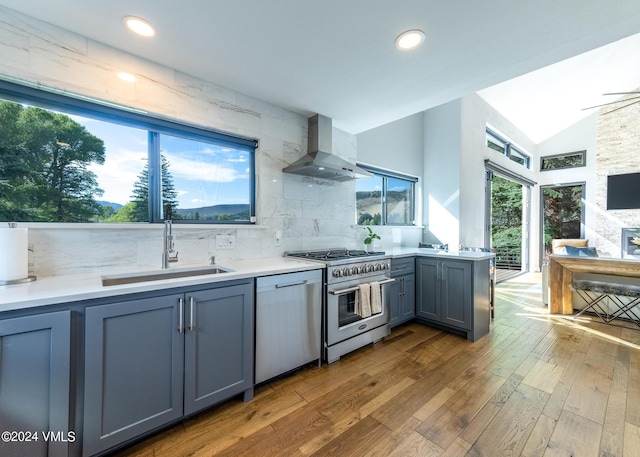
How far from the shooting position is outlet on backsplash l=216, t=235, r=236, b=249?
94.4 inches

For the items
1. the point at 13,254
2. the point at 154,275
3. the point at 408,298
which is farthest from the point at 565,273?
the point at 13,254

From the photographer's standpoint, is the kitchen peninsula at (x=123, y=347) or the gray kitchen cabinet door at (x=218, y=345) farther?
the gray kitchen cabinet door at (x=218, y=345)

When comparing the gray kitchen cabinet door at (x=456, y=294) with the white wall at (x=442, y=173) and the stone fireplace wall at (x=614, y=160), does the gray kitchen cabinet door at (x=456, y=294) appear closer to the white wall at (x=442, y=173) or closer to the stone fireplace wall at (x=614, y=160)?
the white wall at (x=442, y=173)

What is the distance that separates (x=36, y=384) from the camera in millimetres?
1179

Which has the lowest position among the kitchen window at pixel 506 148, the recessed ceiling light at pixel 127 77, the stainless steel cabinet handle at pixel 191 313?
the stainless steel cabinet handle at pixel 191 313

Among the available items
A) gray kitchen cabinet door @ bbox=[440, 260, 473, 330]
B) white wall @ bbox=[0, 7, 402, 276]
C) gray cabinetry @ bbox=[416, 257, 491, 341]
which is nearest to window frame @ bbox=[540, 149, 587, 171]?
gray cabinetry @ bbox=[416, 257, 491, 341]

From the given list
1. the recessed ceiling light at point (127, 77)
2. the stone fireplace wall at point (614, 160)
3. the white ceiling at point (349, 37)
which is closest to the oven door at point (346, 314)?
the white ceiling at point (349, 37)

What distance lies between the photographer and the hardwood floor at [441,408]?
4.96 feet

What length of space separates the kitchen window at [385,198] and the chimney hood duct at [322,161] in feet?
2.71

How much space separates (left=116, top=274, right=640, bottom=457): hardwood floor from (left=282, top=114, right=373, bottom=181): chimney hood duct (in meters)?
1.88

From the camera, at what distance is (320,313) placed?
2355mm

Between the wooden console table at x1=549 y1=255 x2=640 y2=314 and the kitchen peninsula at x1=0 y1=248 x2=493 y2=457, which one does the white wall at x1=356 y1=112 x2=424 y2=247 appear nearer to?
the wooden console table at x1=549 y1=255 x2=640 y2=314

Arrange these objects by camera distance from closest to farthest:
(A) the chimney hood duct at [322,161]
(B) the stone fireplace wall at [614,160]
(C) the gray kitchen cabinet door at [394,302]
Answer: (A) the chimney hood duct at [322,161], (C) the gray kitchen cabinet door at [394,302], (B) the stone fireplace wall at [614,160]

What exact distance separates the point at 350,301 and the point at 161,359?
163 centimetres
